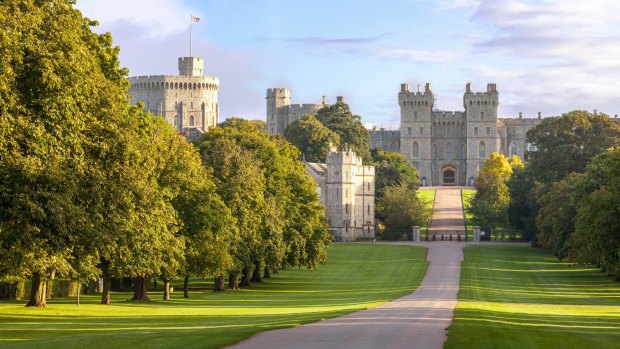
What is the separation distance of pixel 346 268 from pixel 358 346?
58014 millimetres

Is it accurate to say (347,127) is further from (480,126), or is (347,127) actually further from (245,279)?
(245,279)

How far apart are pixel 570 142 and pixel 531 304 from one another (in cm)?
5902

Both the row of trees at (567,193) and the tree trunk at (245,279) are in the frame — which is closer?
the row of trees at (567,193)

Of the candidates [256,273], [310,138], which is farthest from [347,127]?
[256,273]

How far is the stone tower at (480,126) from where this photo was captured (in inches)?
7244

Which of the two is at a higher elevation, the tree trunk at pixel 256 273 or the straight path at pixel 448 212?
the straight path at pixel 448 212

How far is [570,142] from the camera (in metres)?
103

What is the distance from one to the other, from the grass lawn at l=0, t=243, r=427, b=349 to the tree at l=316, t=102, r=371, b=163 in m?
64.4

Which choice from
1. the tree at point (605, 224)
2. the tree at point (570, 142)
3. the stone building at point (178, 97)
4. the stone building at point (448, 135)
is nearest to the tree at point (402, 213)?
the tree at point (570, 142)

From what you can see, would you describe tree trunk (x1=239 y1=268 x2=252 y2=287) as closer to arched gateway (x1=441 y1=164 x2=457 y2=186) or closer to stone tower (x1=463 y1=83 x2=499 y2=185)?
stone tower (x1=463 y1=83 x2=499 y2=185)

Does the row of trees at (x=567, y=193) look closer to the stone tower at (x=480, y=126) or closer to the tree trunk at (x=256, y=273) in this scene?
the tree trunk at (x=256, y=273)

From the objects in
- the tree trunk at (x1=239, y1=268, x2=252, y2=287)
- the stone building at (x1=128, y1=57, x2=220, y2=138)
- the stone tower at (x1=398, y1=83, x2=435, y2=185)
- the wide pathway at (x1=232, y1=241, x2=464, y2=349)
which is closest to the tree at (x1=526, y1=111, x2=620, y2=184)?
the tree trunk at (x1=239, y1=268, x2=252, y2=287)

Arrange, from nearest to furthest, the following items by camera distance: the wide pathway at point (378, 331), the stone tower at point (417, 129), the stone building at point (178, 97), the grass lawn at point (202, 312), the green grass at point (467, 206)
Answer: the wide pathway at point (378, 331) → the grass lawn at point (202, 312) → the green grass at point (467, 206) → the stone tower at point (417, 129) → the stone building at point (178, 97)

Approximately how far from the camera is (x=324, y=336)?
25.8 metres
